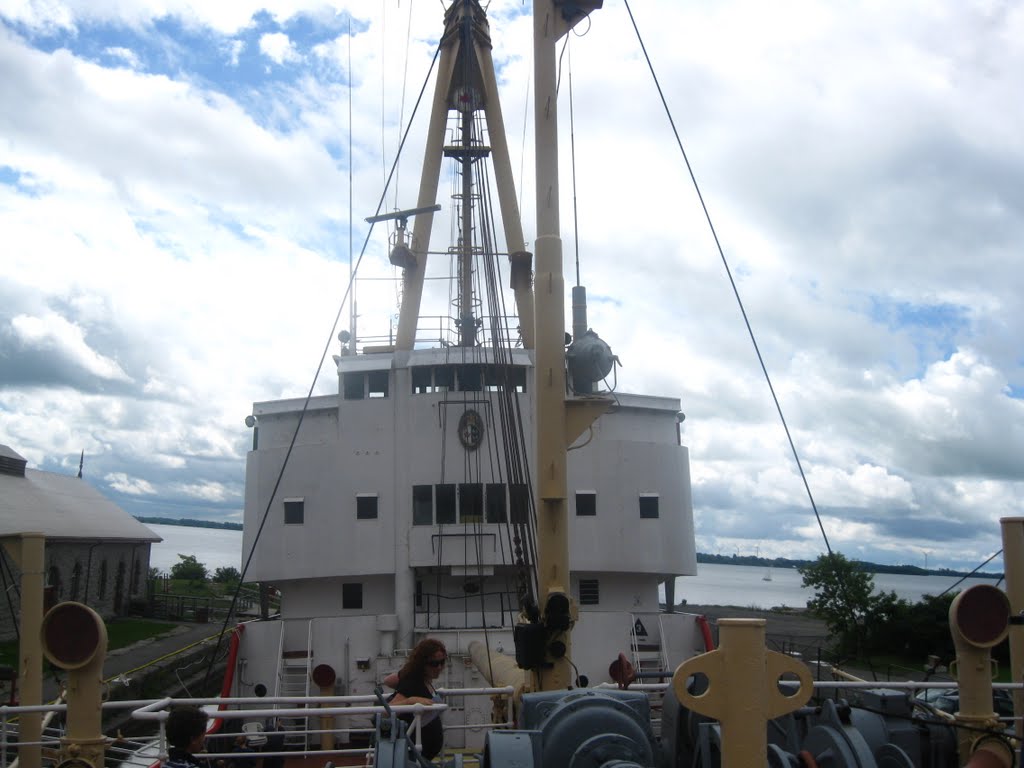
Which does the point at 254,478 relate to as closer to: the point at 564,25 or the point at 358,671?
the point at 358,671

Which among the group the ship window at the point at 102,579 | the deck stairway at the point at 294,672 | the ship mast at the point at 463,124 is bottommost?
the deck stairway at the point at 294,672

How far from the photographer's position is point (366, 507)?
13156mm

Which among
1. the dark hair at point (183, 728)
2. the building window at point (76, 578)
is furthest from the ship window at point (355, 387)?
the building window at point (76, 578)

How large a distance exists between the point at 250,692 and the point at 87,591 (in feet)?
83.0

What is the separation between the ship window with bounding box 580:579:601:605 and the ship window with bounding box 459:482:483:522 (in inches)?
84.3

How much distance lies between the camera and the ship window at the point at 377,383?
45.4 feet

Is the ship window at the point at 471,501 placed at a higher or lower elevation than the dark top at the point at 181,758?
higher

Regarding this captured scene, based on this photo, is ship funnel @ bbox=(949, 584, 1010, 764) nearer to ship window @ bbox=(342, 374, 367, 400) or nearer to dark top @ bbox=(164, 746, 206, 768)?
dark top @ bbox=(164, 746, 206, 768)

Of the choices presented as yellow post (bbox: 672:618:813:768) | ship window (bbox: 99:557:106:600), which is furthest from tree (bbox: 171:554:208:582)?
yellow post (bbox: 672:618:813:768)

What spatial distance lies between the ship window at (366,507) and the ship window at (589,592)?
11.7 feet

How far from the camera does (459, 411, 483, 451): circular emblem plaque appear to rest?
13.1 meters

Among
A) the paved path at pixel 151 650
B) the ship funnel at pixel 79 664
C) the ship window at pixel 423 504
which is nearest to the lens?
the ship funnel at pixel 79 664

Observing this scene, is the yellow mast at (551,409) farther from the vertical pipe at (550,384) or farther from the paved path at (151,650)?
the paved path at (151,650)

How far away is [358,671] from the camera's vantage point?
1166 centimetres
